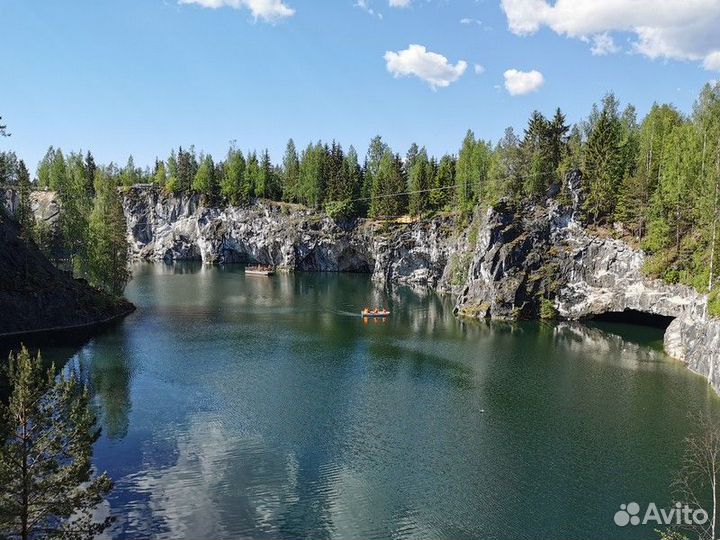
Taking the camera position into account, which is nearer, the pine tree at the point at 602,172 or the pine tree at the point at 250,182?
the pine tree at the point at 602,172

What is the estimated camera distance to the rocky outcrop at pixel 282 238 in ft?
384

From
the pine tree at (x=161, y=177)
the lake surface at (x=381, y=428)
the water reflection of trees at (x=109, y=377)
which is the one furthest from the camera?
the pine tree at (x=161, y=177)

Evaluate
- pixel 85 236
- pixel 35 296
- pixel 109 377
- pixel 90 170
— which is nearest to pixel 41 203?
pixel 90 170

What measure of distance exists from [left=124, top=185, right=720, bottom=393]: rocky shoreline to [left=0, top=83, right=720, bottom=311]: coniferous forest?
2917 millimetres

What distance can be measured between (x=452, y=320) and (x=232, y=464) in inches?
2035

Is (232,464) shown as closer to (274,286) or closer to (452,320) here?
(452,320)

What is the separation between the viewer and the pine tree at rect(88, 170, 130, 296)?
73562mm

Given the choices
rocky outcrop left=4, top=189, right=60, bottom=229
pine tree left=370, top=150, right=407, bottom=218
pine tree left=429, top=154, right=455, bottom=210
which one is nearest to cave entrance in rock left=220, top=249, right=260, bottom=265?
pine tree left=370, top=150, right=407, bottom=218

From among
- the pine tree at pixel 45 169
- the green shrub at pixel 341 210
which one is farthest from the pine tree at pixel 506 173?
the pine tree at pixel 45 169

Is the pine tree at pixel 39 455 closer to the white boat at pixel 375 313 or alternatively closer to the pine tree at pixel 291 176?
the white boat at pixel 375 313

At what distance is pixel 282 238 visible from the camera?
135875 mm

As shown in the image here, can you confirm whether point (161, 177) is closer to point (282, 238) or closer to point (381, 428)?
point (282, 238)

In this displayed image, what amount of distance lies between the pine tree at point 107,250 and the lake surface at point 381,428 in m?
11.4

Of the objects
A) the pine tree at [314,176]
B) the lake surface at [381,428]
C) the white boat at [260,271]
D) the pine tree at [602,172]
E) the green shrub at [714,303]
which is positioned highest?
the pine tree at [314,176]
